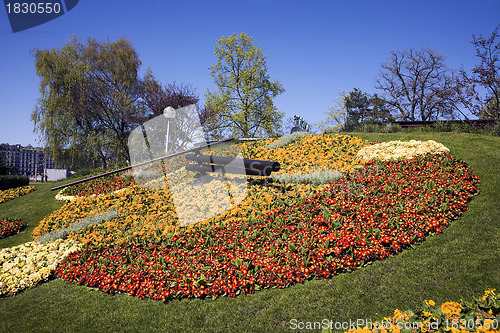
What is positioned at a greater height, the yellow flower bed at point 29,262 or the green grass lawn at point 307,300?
the yellow flower bed at point 29,262

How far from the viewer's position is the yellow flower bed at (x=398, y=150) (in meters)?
10.5

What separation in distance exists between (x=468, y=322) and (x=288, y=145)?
12135mm

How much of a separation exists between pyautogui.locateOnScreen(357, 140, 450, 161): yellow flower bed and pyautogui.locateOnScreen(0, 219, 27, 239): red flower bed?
12.4 m

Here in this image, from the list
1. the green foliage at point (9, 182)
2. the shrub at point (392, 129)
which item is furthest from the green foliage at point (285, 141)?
the green foliage at point (9, 182)

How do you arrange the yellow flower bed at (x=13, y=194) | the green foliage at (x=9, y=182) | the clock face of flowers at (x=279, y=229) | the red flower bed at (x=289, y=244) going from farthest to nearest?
the green foliage at (x=9, y=182) → the yellow flower bed at (x=13, y=194) → the clock face of flowers at (x=279, y=229) → the red flower bed at (x=289, y=244)

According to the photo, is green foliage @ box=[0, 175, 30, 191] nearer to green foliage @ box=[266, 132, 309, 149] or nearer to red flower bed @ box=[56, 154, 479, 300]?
red flower bed @ box=[56, 154, 479, 300]

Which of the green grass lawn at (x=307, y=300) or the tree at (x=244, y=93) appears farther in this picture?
the tree at (x=244, y=93)

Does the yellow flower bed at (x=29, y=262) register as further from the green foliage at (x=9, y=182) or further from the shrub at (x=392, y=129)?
the green foliage at (x=9, y=182)

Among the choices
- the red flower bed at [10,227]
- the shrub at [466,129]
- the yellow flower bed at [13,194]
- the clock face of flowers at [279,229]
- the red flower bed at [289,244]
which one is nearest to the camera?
the red flower bed at [289,244]

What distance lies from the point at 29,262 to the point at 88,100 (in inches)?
988

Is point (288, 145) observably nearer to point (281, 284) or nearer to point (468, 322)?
point (281, 284)

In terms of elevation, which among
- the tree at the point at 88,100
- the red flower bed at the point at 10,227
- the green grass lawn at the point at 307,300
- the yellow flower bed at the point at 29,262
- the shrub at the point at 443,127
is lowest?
the green grass lawn at the point at 307,300

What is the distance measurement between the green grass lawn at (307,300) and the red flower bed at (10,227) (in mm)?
5288

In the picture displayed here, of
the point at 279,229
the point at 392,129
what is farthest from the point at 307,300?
the point at 392,129
